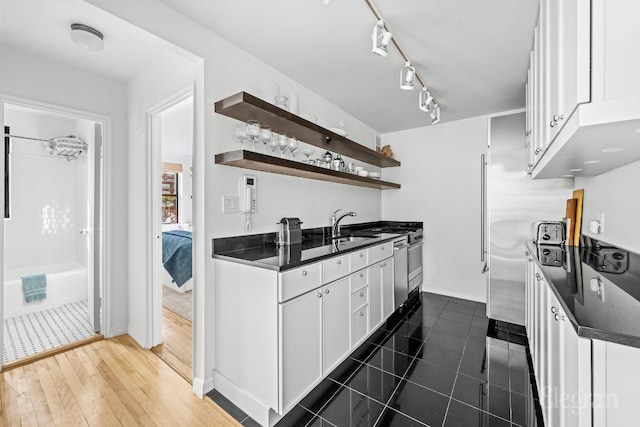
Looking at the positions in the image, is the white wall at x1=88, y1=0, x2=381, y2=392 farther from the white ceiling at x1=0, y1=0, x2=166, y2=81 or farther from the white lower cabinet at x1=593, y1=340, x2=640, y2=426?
the white lower cabinet at x1=593, y1=340, x2=640, y2=426

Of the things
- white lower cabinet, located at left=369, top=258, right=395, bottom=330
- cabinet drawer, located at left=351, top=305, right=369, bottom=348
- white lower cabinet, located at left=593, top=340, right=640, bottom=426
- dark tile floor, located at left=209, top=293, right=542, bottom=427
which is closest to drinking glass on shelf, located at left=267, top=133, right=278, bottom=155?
white lower cabinet, located at left=369, top=258, right=395, bottom=330

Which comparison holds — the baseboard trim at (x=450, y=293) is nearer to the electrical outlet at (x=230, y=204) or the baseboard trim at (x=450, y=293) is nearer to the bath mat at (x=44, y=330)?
the electrical outlet at (x=230, y=204)

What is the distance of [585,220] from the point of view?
6.79 ft

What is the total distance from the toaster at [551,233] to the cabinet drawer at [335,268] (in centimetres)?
171

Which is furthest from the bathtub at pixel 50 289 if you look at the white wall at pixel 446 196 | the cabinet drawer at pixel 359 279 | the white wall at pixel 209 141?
the white wall at pixel 446 196

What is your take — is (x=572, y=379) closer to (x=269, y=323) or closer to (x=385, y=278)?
(x=269, y=323)

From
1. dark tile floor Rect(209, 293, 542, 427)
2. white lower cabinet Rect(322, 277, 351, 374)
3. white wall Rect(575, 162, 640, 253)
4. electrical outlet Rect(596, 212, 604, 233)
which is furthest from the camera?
white lower cabinet Rect(322, 277, 351, 374)

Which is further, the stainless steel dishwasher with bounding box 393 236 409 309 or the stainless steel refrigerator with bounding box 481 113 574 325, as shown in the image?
the stainless steel dishwasher with bounding box 393 236 409 309

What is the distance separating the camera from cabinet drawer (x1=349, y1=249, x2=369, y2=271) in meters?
2.15

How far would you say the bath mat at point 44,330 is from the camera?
2369 millimetres

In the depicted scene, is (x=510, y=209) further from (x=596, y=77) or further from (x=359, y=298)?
(x=596, y=77)

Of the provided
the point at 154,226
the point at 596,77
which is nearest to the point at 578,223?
the point at 596,77

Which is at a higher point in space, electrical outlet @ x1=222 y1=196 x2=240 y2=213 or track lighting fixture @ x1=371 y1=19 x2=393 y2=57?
track lighting fixture @ x1=371 y1=19 x2=393 y2=57

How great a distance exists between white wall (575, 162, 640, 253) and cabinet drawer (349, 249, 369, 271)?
1512 millimetres
